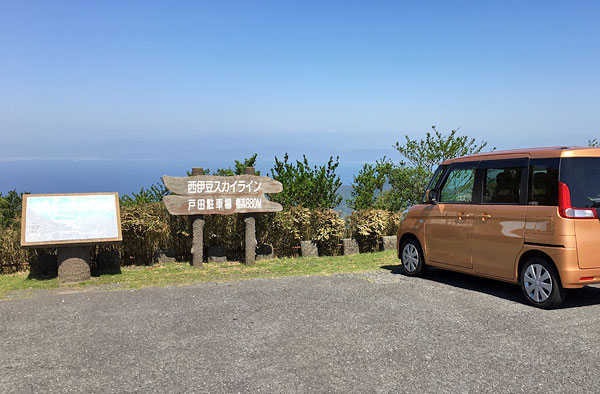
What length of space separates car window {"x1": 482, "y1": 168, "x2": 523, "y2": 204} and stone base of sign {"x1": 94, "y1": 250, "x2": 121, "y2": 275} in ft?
22.3

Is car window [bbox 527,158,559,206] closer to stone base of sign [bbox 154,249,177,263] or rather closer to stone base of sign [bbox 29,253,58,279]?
stone base of sign [bbox 154,249,177,263]

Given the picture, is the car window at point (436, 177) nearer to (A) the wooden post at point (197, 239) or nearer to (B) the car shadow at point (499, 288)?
(B) the car shadow at point (499, 288)

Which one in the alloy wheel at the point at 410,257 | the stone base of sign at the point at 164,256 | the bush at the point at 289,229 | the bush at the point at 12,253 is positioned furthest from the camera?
the bush at the point at 289,229

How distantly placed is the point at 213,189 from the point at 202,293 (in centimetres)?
342

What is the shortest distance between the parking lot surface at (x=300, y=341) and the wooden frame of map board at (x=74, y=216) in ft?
3.21

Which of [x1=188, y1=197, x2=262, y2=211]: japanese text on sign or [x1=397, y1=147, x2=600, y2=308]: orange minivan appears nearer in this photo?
[x1=397, y1=147, x2=600, y2=308]: orange minivan

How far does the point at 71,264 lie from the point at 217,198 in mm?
3139

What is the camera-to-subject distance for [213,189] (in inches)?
412

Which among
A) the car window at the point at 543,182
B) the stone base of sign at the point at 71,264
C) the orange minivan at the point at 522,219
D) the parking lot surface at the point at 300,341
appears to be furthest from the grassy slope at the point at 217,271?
the car window at the point at 543,182

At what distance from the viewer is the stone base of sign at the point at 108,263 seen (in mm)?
9562

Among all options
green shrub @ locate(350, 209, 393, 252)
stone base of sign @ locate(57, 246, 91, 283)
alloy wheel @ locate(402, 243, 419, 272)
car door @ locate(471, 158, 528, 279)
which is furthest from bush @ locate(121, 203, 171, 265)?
car door @ locate(471, 158, 528, 279)

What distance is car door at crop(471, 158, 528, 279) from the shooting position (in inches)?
260

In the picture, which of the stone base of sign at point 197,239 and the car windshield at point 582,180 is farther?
the stone base of sign at point 197,239

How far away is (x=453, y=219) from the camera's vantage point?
7652 millimetres
